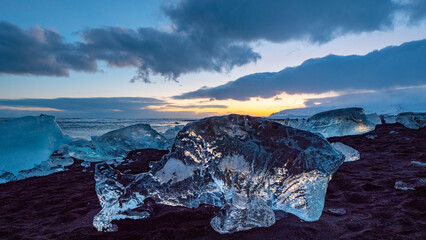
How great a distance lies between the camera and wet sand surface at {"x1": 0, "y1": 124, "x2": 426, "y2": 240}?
1.56m

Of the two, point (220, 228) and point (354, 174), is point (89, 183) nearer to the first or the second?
point (220, 228)

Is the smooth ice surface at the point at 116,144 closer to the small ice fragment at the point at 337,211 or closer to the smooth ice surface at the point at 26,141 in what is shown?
the smooth ice surface at the point at 26,141

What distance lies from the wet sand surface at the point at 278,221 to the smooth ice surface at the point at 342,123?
4.13m

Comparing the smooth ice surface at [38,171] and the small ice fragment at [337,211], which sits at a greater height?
the small ice fragment at [337,211]

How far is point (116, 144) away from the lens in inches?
242

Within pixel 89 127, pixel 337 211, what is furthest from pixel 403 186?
pixel 89 127

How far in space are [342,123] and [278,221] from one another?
6.48 meters

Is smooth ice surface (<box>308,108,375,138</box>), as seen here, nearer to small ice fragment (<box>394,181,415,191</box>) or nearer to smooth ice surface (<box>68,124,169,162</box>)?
small ice fragment (<box>394,181,415,191</box>)

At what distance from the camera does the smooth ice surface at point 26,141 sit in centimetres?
422

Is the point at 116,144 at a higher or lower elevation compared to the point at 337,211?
lower

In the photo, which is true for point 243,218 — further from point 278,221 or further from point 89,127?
point 89,127

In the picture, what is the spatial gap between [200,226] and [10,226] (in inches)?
73.2

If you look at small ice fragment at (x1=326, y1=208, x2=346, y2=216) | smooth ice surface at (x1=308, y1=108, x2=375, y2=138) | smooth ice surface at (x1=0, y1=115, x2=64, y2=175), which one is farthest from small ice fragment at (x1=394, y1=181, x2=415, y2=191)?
smooth ice surface at (x1=0, y1=115, x2=64, y2=175)

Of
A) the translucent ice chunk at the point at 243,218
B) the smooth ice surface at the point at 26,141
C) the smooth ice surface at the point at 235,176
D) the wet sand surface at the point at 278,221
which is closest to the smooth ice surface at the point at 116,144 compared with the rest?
the smooth ice surface at the point at 26,141
